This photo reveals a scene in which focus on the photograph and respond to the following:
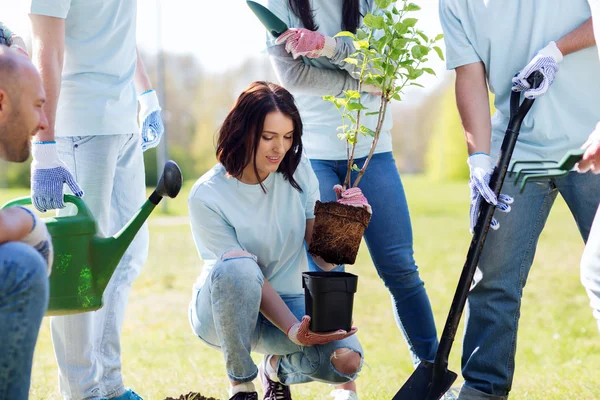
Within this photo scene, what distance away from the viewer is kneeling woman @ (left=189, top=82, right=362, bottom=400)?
2430mm

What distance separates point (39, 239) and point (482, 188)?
133cm

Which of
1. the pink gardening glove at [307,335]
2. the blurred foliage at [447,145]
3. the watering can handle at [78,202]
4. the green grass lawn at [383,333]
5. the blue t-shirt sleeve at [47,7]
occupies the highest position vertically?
the blue t-shirt sleeve at [47,7]

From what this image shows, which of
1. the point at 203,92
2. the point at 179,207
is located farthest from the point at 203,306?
the point at 203,92

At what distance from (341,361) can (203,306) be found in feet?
1.54

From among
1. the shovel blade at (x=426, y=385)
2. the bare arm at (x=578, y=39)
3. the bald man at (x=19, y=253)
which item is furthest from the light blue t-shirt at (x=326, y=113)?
the bald man at (x=19, y=253)

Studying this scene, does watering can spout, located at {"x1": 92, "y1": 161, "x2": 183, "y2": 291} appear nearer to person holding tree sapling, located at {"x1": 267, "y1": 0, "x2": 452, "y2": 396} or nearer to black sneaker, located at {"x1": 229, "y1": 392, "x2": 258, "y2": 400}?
black sneaker, located at {"x1": 229, "y1": 392, "x2": 258, "y2": 400}

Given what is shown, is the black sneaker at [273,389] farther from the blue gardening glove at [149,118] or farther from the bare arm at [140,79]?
the bare arm at [140,79]

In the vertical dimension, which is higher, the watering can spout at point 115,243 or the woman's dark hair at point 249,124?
the woman's dark hair at point 249,124

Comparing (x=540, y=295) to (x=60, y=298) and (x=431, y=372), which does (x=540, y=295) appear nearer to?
(x=431, y=372)

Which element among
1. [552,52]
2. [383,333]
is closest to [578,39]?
[552,52]

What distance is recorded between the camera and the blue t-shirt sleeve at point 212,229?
8.31 ft

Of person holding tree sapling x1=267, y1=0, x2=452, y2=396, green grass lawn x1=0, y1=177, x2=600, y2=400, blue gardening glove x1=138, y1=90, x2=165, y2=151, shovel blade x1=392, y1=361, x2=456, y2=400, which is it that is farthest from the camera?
green grass lawn x1=0, y1=177, x2=600, y2=400

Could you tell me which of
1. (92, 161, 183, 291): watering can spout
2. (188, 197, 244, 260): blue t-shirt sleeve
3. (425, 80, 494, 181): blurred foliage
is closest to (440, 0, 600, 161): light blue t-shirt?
(188, 197, 244, 260): blue t-shirt sleeve

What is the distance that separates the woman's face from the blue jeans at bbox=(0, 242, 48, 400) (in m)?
0.93
